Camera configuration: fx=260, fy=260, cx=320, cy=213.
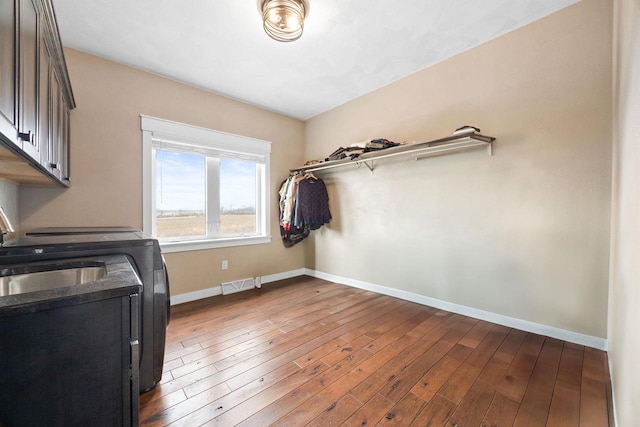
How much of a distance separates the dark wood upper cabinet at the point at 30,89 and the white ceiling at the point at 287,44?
2.17ft

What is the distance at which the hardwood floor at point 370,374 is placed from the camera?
4.51 ft

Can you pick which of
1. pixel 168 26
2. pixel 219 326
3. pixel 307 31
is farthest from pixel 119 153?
pixel 307 31

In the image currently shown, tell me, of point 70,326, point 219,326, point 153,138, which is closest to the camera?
point 70,326

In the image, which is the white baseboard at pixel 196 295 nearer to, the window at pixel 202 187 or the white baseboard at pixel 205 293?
the white baseboard at pixel 205 293

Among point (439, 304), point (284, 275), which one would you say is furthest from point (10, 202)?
point (439, 304)

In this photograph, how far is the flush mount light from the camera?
5.94ft

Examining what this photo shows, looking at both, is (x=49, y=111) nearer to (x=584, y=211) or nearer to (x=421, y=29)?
(x=421, y=29)

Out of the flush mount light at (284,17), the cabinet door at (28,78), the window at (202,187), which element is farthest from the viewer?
the window at (202,187)

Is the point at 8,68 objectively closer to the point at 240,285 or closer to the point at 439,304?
the point at 240,285

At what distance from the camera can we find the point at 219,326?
2.41 meters

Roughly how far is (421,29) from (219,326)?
3167 mm

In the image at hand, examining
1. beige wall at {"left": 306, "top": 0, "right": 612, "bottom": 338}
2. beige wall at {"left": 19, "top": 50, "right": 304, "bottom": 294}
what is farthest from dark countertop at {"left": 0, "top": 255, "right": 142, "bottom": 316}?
beige wall at {"left": 306, "top": 0, "right": 612, "bottom": 338}

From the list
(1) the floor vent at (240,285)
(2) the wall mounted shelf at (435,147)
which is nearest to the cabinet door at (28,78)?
(1) the floor vent at (240,285)

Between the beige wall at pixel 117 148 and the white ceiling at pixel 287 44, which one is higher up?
the white ceiling at pixel 287 44
